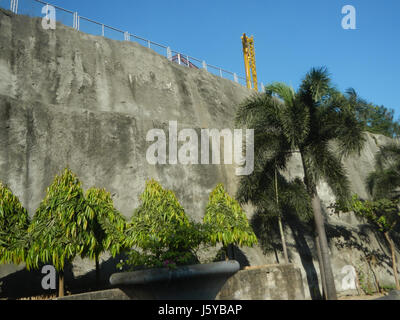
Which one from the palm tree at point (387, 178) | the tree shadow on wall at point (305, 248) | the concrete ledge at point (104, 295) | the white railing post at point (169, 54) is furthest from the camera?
the white railing post at point (169, 54)

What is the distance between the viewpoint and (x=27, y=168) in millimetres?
12062

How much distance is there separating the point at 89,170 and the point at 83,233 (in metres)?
5.27

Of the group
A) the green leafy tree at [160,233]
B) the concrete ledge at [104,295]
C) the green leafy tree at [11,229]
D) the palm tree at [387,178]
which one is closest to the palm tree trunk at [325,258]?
the green leafy tree at [160,233]

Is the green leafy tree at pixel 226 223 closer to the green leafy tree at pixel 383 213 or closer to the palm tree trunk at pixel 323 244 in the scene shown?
the palm tree trunk at pixel 323 244

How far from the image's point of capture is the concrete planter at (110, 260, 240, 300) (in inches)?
263

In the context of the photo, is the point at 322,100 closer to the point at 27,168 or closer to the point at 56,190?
the point at 56,190

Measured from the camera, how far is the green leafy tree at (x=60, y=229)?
796 cm

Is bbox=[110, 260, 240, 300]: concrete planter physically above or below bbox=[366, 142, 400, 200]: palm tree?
below

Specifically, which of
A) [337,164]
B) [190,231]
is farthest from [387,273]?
[190,231]

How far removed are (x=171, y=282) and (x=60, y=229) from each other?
327 cm

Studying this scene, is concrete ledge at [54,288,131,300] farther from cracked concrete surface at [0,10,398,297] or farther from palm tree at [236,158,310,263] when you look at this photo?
palm tree at [236,158,310,263]

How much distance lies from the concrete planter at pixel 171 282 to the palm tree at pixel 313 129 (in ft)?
20.3

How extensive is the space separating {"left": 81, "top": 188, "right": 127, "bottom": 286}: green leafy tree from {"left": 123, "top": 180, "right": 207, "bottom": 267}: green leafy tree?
0.36 m

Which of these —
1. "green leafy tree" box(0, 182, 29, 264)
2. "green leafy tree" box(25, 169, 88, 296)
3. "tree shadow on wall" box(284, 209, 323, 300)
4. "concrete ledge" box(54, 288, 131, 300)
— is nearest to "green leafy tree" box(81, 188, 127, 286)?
"green leafy tree" box(25, 169, 88, 296)
